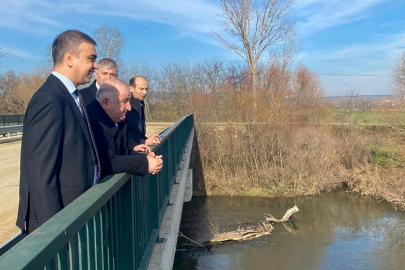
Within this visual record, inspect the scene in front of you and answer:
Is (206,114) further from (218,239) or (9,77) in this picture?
(9,77)

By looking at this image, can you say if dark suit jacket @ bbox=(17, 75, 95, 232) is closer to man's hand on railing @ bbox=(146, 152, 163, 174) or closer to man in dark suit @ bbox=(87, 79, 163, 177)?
man in dark suit @ bbox=(87, 79, 163, 177)

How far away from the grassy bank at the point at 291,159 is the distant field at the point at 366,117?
0.64 m

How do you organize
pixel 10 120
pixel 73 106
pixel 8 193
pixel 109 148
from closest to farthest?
1. pixel 73 106
2. pixel 109 148
3. pixel 8 193
4. pixel 10 120

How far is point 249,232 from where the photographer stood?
1645cm

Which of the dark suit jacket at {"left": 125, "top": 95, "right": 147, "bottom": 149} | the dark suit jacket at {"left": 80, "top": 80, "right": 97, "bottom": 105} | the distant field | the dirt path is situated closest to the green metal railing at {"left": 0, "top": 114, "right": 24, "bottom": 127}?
the dirt path

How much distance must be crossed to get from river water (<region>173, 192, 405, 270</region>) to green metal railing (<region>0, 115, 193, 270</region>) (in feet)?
34.9

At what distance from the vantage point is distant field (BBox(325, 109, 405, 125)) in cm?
2522

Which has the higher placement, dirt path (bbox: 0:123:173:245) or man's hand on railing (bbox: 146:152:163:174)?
man's hand on railing (bbox: 146:152:163:174)

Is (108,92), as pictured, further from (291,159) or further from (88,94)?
(291,159)

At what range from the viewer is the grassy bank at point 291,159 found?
2333cm

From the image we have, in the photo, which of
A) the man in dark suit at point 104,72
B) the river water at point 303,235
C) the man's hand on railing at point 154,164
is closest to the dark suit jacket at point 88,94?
the man in dark suit at point 104,72

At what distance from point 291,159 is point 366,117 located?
9.50 meters

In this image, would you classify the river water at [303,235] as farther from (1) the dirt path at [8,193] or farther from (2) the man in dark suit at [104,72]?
(2) the man in dark suit at [104,72]

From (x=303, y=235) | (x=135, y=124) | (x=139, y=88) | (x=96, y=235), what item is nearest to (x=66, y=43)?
(x=96, y=235)
